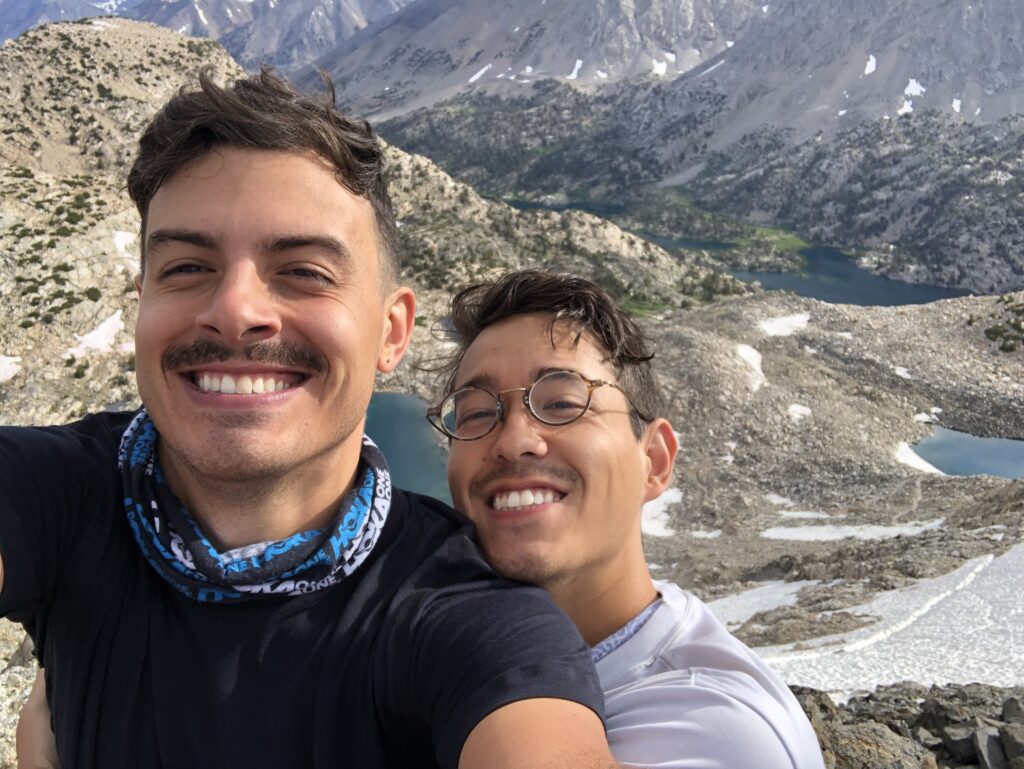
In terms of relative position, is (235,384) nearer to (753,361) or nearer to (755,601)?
(755,601)

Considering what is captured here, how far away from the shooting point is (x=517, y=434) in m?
4.03

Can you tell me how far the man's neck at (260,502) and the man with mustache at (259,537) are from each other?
0.01 metres

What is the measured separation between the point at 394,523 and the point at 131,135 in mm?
90370

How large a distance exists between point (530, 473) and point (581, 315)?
109 centimetres

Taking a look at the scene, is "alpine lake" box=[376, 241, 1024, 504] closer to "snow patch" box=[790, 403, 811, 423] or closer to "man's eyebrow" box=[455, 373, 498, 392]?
"snow patch" box=[790, 403, 811, 423]

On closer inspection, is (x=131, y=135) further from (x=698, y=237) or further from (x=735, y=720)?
(x=698, y=237)

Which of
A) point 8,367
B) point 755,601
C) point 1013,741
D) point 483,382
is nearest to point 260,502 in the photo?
point 483,382

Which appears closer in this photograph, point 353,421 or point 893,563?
point 353,421

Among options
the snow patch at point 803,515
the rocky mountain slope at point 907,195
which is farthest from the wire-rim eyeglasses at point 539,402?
the rocky mountain slope at point 907,195

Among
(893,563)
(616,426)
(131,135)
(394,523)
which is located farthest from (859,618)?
(131,135)

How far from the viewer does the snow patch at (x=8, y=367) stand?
4512cm

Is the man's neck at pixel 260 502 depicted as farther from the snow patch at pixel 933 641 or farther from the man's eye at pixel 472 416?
the snow patch at pixel 933 641

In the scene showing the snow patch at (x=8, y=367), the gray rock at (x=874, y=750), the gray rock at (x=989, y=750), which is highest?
the snow patch at (x=8, y=367)

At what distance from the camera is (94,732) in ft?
9.41
